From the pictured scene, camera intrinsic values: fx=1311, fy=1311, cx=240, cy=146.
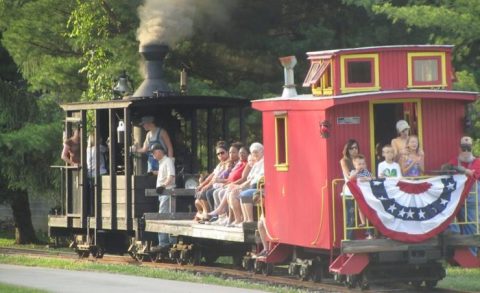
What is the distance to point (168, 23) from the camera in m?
25.3

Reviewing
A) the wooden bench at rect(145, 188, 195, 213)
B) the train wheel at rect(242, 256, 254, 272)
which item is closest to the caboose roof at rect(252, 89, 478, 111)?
the train wheel at rect(242, 256, 254, 272)

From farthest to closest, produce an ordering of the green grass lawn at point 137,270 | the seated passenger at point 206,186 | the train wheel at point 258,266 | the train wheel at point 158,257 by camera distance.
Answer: the train wheel at point 158,257
the seated passenger at point 206,186
the train wheel at point 258,266
the green grass lawn at point 137,270

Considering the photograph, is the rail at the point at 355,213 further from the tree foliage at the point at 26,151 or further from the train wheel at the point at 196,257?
the tree foliage at the point at 26,151

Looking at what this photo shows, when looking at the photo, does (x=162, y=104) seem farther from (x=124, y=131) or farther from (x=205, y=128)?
(x=205, y=128)

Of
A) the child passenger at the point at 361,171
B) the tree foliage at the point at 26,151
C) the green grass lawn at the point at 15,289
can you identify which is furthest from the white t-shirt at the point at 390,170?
the tree foliage at the point at 26,151

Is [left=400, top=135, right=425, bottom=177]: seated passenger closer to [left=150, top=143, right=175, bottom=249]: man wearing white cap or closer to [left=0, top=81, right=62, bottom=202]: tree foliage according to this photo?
[left=150, top=143, right=175, bottom=249]: man wearing white cap

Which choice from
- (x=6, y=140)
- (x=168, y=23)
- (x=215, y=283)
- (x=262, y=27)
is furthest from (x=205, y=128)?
(x=215, y=283)

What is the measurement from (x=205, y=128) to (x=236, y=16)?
368cm

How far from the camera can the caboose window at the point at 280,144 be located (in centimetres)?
1775

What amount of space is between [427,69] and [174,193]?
5.74m

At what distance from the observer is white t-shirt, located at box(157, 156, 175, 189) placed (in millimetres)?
21484

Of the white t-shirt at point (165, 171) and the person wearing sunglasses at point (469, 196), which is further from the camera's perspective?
the white t-shirt at point (165, 171)

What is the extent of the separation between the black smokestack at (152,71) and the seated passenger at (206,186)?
11.2 feet

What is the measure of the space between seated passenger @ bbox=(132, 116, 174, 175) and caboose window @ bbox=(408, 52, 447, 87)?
581 cm
